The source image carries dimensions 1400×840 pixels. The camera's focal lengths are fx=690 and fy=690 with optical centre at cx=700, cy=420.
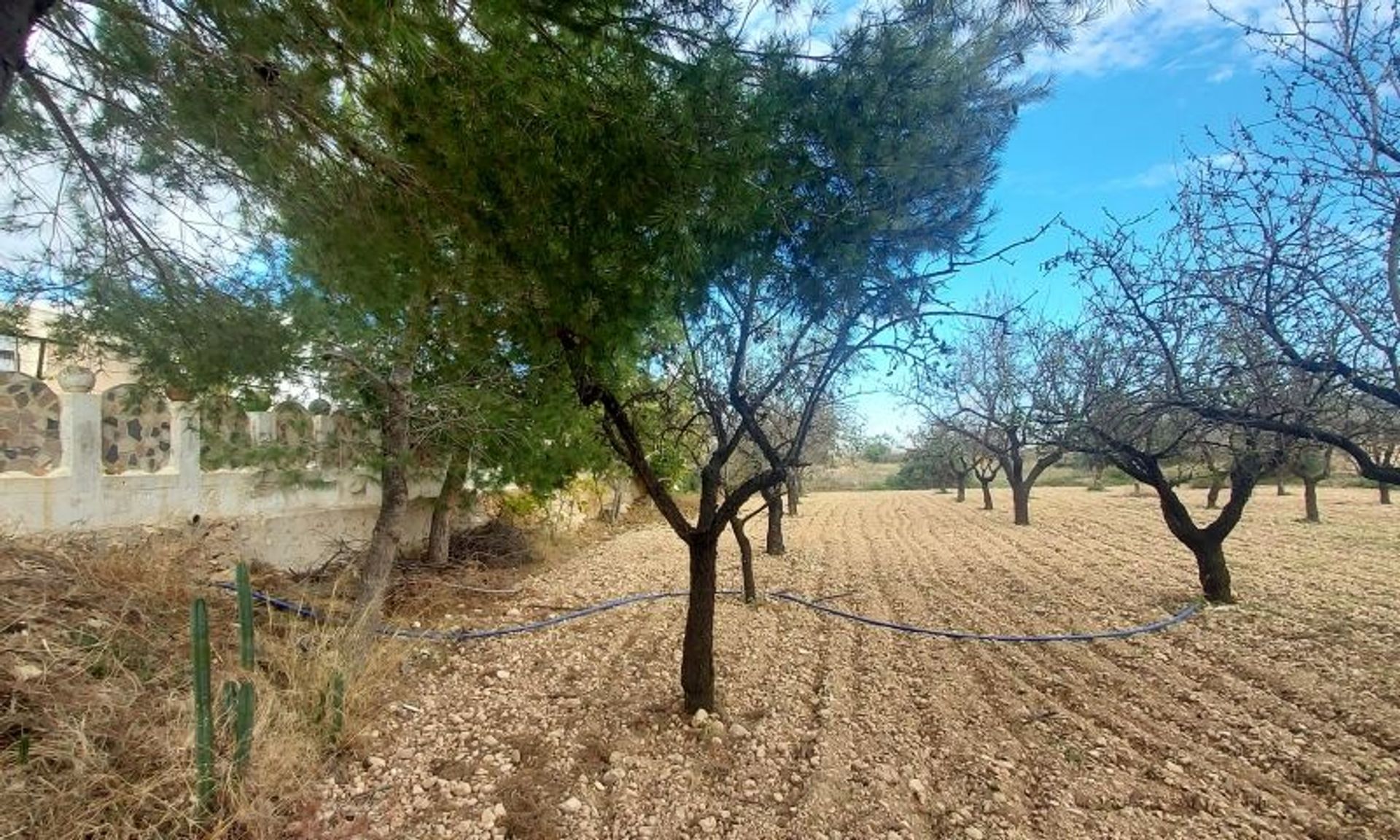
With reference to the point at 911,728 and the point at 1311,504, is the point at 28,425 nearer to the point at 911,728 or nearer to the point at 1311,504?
the point at 911,728

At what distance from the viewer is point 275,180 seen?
300cm

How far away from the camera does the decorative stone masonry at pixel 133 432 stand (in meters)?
4.51

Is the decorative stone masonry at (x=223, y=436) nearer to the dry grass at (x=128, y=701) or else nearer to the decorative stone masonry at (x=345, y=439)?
the decorative stone masonry at (x=345, y=439)

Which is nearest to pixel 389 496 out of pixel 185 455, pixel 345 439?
pixel 345 439

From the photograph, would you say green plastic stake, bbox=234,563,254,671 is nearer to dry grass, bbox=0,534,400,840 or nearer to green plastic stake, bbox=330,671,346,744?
dry grass, bbox=0,534,400,840

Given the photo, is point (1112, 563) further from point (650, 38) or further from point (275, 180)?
point (275, 180)

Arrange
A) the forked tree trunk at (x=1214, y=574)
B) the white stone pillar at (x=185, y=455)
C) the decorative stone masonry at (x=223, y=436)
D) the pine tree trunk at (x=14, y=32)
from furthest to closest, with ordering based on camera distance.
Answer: the forked tree trunk at (x=1214, y=574) < the white stone pillar at (x=185, y=455) < the decorative stone masonry at (x=223, y=436) < the pine tree trunk at (x=14, y=32)

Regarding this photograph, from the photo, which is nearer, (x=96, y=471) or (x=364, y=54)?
(x=364, y=54)

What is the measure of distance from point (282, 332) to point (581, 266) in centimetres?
178

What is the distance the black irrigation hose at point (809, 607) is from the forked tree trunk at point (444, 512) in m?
1.91

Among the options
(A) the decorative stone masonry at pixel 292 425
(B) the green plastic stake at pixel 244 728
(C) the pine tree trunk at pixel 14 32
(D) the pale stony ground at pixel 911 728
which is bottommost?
(D) the pale stony ground at pixel 911 728

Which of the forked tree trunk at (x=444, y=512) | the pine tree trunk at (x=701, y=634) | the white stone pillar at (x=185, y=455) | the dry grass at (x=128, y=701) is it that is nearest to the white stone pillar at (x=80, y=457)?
the dry grass at (x=128, y=701)

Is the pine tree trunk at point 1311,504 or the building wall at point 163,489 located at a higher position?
the building wall at point 163,489

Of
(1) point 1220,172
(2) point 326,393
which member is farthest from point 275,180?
(1) point 1220,172
